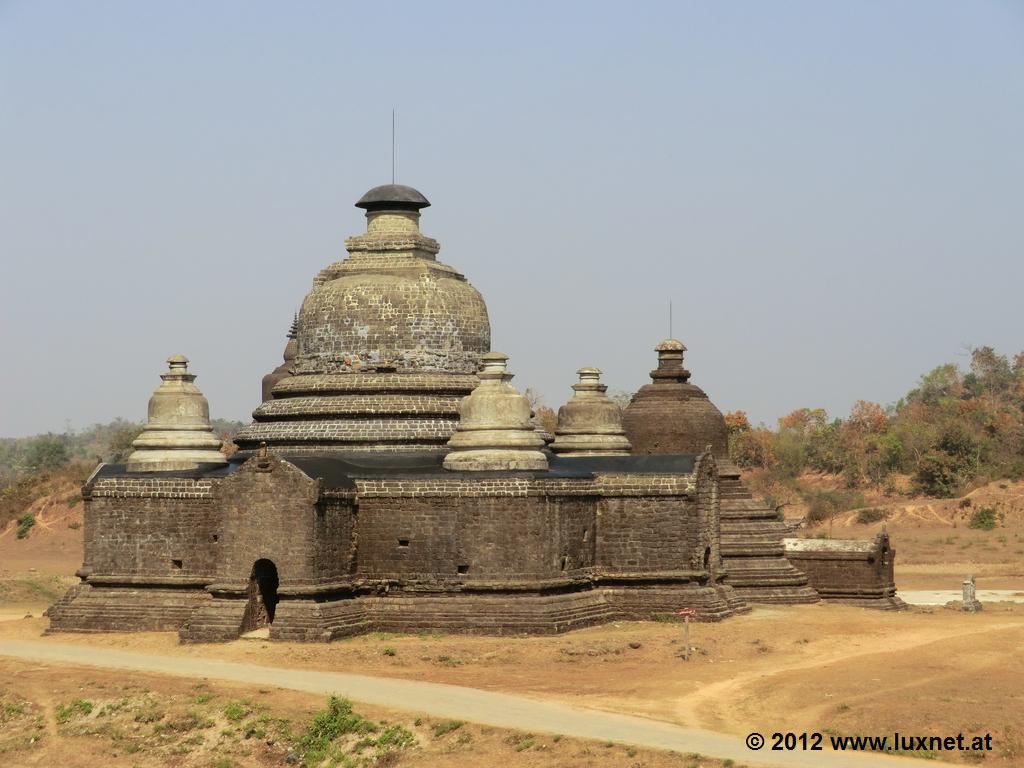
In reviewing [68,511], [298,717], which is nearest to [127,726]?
[298,717]

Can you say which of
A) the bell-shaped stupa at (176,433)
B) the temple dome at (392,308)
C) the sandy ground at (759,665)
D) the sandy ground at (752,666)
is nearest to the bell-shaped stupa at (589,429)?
the temple dome at (392,308)

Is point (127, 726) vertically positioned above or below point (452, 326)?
below

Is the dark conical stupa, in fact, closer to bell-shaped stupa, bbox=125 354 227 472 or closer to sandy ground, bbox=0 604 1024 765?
sandy ground, bbox=0 604 1024 765

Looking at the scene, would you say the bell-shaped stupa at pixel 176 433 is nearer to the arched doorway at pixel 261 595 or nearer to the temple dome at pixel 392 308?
the temple dome at pixel 392 308

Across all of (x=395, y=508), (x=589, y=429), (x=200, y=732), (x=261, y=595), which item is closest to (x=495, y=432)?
(x=395, y=508)

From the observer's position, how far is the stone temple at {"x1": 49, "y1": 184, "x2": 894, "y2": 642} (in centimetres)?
3384

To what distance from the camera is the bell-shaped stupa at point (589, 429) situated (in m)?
42.0

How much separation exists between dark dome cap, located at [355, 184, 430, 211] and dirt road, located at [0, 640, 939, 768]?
11.7 m

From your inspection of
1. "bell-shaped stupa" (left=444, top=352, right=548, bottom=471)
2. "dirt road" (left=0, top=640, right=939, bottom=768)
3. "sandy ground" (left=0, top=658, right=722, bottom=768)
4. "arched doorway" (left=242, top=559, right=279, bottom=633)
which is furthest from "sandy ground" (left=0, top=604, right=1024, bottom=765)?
"bell-shaped stupa" (left=444, top=352, right=548, bottom=471)

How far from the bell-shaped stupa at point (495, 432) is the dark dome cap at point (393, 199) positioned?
5.29 metres

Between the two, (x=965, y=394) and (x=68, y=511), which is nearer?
(x=68, y=511)

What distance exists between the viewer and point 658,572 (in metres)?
35.9

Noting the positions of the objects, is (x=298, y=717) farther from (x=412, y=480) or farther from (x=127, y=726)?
(x=412, y=480)

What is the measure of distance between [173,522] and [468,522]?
6091mm
